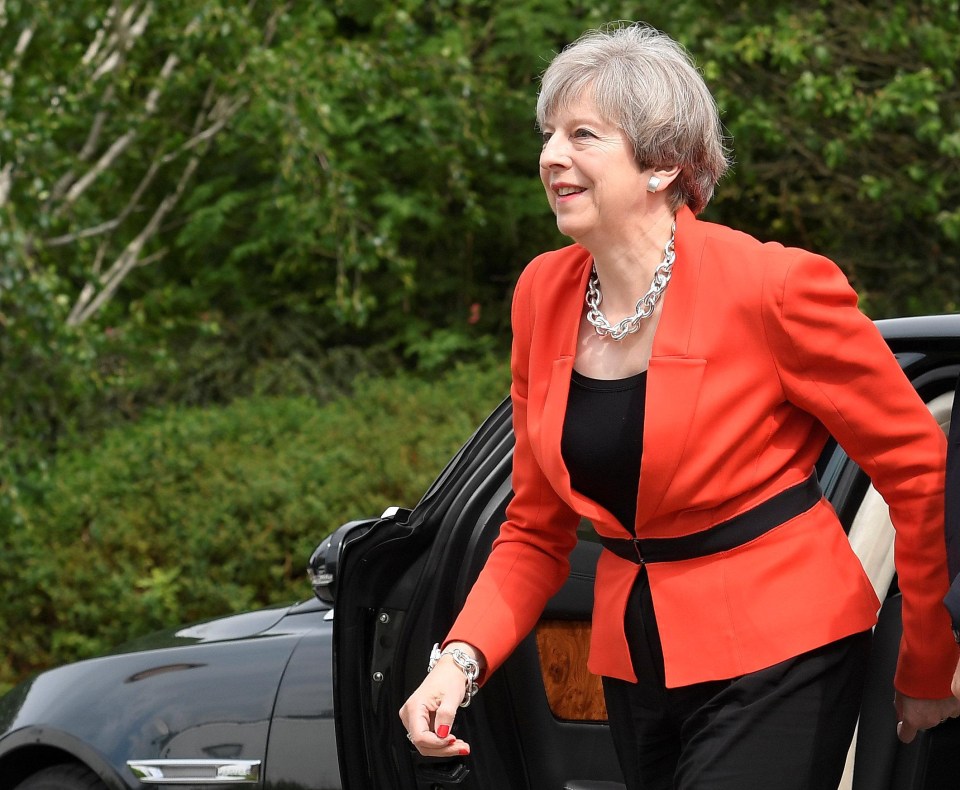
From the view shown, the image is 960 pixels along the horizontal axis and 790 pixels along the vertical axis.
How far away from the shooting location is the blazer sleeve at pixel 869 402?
7.21 ft

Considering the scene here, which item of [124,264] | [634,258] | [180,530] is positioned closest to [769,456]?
[634,258]

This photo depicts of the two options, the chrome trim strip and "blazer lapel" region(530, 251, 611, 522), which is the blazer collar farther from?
the chrome trim strip

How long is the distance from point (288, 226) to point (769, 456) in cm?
951

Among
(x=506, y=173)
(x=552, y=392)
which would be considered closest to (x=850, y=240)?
(x=506, y=173)

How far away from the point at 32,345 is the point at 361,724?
182 inches

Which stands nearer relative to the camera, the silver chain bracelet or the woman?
the woman

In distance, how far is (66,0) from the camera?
25.3 feet

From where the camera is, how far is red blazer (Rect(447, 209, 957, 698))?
2209mm

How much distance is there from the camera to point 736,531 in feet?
7.43

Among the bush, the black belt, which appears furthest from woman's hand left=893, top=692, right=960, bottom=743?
the bush

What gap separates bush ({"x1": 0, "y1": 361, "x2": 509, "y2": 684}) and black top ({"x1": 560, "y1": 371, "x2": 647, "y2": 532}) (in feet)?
16.6

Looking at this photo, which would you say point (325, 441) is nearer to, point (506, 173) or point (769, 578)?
point (506, 173)

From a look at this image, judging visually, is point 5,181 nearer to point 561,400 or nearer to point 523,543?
point 523,543

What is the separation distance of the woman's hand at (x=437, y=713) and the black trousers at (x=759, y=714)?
0.92 feet
